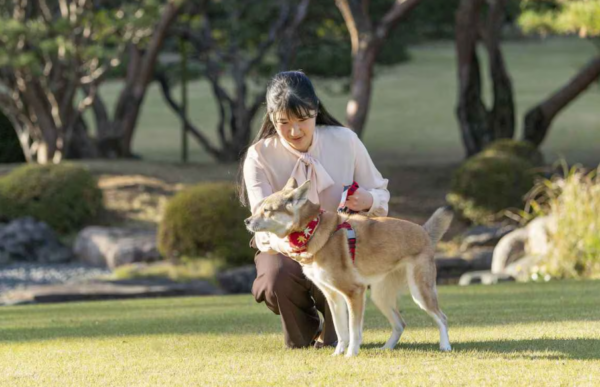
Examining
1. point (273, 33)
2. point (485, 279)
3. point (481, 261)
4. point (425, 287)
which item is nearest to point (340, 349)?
point (425, 287)

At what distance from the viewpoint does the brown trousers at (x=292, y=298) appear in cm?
609

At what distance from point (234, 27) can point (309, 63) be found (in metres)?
3.23

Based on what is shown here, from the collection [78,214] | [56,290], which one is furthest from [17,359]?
[78,214]

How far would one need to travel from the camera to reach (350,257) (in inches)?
223

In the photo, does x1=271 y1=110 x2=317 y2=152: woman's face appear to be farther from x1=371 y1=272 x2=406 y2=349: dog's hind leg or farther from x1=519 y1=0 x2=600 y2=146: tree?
x1=519 y1=0 x2=600 y2=146: tree

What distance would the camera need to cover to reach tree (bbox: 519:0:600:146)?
14074 millimetres

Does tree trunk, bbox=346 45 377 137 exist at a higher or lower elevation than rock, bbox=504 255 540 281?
higher

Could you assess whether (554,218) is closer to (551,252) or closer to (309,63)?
(551,252)

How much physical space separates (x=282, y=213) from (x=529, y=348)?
1.69m

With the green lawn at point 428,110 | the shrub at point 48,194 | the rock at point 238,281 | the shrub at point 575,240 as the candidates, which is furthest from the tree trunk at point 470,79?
the rock at point 238,281

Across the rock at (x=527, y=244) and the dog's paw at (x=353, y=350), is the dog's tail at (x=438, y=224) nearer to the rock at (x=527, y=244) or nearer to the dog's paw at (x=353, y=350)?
the dog's paw at (x=353, y=350)

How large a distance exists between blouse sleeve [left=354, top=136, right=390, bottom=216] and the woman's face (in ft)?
1.31

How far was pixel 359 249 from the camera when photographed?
5.70m

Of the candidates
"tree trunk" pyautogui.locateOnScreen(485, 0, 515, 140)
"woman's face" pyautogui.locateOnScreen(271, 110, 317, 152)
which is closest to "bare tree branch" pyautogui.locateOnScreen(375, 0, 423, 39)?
"tree trunk" pyautogui.locateOnScreen(485, 0, 515, 140)
